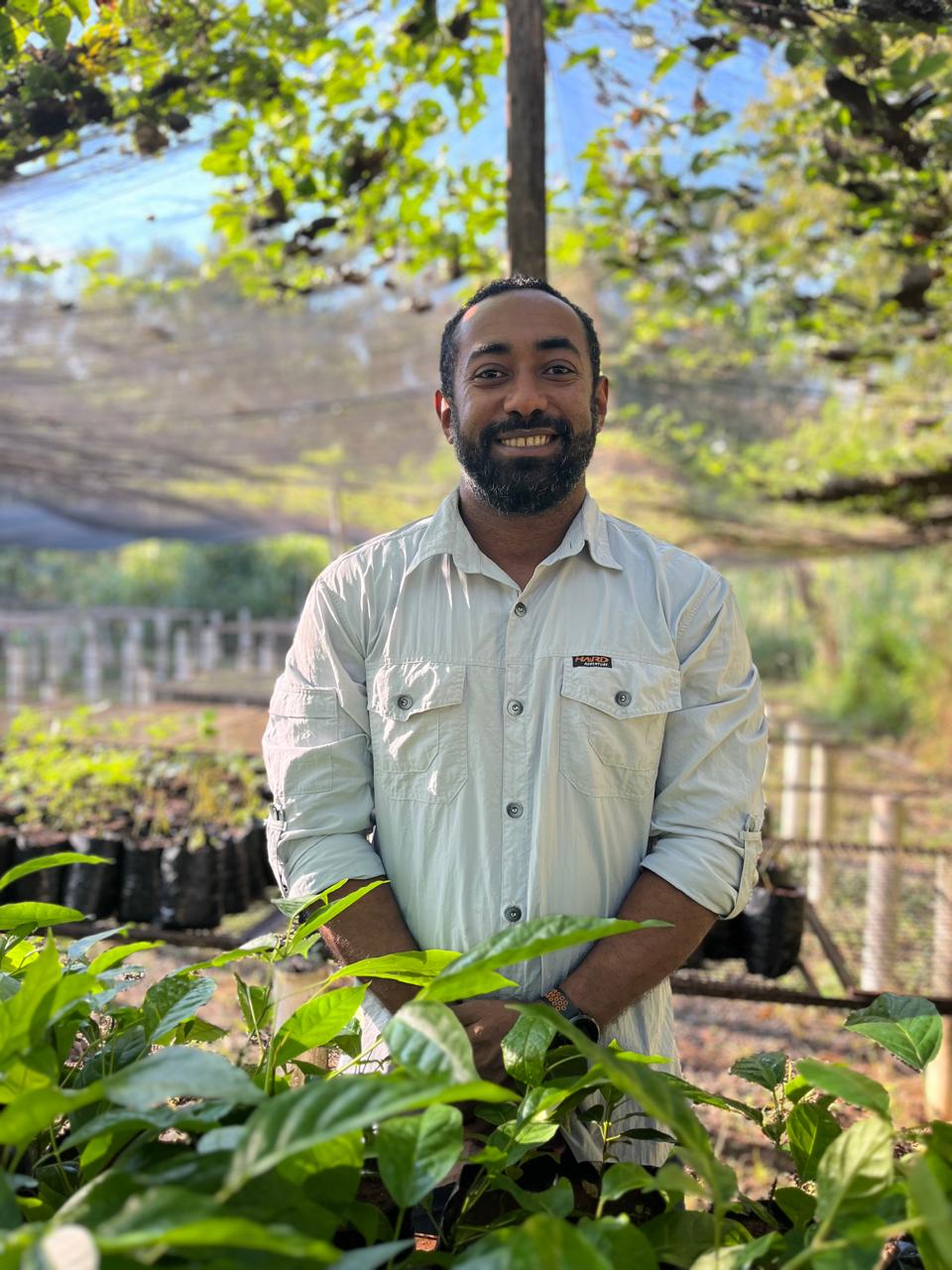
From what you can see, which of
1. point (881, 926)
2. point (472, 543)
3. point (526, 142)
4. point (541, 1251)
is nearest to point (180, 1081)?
point (541, 1251)

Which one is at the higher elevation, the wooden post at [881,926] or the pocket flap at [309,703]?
the pocket flap at [309,703]

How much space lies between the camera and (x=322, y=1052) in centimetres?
104

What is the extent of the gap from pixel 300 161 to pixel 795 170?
1545 mm

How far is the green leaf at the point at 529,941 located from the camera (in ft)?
2.12

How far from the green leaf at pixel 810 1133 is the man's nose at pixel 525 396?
0.87 metres

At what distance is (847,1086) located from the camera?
66cm

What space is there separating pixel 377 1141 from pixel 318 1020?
6.5 inches

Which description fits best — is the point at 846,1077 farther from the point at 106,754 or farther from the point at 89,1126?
the point at 106,754

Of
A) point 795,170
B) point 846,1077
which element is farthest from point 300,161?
point 846,1077

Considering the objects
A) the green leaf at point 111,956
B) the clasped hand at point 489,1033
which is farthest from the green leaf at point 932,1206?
the clasped hand at point 489,1033

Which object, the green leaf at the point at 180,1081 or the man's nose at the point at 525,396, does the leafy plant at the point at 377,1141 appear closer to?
the green leaf at the point at 180,1081

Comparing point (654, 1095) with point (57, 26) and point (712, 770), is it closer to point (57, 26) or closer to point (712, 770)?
point (712, 770)

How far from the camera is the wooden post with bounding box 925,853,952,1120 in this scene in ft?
9.16

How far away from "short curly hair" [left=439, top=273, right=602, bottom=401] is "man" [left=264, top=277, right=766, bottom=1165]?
2 cm
